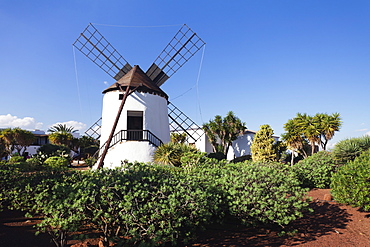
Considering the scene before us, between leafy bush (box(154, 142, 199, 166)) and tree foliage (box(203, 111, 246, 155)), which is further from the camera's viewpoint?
tree foliage (box(203, 111, 246, 155))

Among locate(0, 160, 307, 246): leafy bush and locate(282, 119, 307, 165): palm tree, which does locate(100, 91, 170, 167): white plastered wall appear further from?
locate(282, 119, 307, 165): palm tree

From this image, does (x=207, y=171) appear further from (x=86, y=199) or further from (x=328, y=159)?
(x=328, y=159)

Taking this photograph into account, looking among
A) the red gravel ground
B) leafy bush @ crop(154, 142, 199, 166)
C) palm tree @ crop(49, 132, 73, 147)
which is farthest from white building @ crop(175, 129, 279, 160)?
the red gravel ground

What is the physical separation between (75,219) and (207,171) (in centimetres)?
400

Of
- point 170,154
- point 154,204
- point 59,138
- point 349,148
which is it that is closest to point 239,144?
point 170,154

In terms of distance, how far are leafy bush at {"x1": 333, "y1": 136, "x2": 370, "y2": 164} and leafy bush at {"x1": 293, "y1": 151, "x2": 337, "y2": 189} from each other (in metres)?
0.37

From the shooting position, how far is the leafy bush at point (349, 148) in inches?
392

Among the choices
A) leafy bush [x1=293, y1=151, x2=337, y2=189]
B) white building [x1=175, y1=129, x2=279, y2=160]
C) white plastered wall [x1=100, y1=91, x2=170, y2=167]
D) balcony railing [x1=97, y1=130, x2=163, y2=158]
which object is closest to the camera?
leafy bush [x1=293, y1=151, x2=337, y2=189]

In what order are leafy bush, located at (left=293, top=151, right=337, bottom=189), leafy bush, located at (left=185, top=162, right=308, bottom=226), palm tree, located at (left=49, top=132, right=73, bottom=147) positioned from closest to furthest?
leafy bush, located at (left=185, top=162, right=308, bottom=226) → leafy bush, located at (left=293, top=151, right=337, bottom=189) → palm tree, located at (left=49, top=132, right=73, bottom=147)

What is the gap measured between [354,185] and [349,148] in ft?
13.8

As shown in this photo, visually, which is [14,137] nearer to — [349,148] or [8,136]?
[8,136]

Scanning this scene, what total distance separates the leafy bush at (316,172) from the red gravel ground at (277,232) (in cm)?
274

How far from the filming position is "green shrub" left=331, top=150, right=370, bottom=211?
6277mm

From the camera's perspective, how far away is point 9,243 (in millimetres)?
5297
